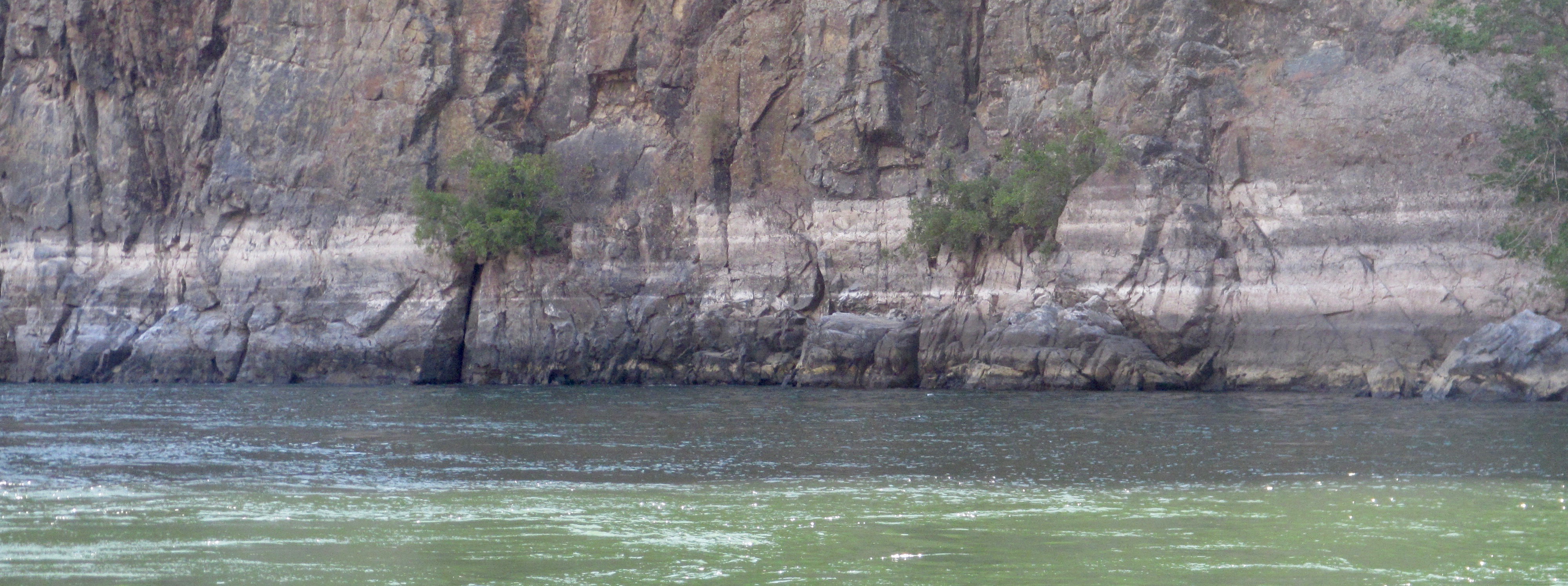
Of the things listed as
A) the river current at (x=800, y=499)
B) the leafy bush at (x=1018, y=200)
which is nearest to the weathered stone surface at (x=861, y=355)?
the leafy bush at (x=1018, y=200)

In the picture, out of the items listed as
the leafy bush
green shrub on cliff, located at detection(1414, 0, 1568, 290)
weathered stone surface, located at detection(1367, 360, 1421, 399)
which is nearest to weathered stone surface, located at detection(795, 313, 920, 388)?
the leafy bush

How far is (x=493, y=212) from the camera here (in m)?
40.4

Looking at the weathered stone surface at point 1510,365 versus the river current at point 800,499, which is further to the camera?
the weathered stone surface at point 1510,365

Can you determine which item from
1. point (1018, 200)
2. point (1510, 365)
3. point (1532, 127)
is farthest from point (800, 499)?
point (1018, 200)

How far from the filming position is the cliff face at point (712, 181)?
30.7 metres

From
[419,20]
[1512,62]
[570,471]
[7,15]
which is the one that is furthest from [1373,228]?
[7,15]

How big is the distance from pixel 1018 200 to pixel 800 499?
25.1m

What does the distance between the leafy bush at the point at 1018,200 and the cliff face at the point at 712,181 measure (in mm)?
725

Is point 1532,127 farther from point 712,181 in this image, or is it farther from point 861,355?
point 712,181

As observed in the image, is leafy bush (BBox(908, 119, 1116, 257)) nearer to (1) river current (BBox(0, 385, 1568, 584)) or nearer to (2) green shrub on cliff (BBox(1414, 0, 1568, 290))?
(2) green shrub on cliff (BBox(1414, 0, 1568, 290))

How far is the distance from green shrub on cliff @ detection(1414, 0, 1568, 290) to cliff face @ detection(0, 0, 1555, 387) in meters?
0.80

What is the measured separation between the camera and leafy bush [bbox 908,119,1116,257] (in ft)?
115

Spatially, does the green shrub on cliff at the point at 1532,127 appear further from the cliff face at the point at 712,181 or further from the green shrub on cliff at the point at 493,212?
the green shrub on cliff at the point at 493,212

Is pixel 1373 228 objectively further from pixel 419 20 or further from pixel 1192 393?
pixel 419 20
